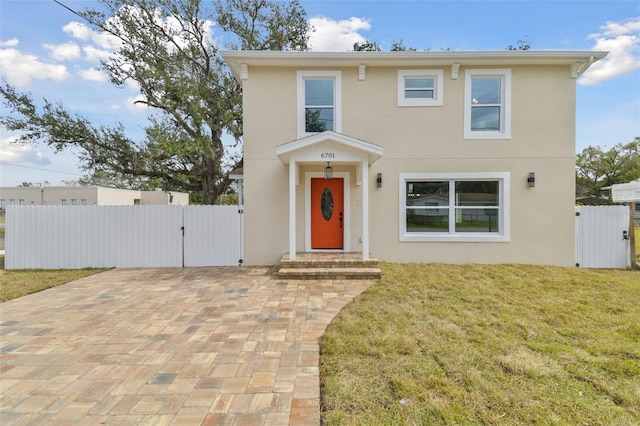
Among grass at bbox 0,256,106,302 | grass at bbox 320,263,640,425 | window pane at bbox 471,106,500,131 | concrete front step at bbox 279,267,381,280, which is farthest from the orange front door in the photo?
grass at bbox 0,256,106,302

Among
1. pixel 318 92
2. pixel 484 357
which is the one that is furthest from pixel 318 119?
pixel 484 357

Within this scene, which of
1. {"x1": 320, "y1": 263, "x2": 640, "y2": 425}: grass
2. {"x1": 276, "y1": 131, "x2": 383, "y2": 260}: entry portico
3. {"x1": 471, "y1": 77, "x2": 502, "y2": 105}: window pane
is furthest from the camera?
{"x1": 471, "y1": 77, "x2": 502, "y2": 105}: window pane

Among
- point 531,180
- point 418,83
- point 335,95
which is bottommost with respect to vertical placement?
point 531,180

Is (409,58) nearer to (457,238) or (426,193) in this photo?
(426,193)

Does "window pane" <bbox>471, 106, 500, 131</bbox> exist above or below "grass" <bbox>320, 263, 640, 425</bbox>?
above

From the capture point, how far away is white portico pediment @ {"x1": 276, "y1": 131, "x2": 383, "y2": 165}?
6.97 meters

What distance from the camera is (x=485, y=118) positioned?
327 inches

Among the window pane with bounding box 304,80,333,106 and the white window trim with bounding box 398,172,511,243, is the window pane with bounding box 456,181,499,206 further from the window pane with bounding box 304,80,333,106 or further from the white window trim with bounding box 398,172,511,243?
the window pane with bounding box 304,80,333,106

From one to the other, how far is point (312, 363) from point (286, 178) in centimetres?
573

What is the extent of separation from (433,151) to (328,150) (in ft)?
10.6

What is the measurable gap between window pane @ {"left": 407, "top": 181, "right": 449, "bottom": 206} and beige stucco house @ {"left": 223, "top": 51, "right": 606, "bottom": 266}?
0.03 metres

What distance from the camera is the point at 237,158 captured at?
1443 centimetres

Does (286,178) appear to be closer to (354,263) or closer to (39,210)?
(354,263)

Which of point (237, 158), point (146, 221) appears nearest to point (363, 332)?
point (146, 221)
